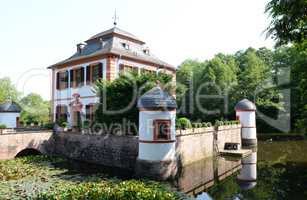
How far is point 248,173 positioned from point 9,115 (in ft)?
69.8

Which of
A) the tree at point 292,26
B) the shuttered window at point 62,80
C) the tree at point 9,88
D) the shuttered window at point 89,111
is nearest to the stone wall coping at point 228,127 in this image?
the shuttered window at point 89,111

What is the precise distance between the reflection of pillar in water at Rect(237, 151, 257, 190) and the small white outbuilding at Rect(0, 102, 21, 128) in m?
20.1

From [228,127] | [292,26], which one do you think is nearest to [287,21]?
[292,26]

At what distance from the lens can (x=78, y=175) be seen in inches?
595

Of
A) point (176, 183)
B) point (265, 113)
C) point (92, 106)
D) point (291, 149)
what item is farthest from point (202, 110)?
point (176, 183)

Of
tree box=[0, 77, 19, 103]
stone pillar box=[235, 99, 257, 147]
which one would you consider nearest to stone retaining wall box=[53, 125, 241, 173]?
stone pillar box=[235, 99, 257, 147]

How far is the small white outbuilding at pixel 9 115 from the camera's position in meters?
27.3

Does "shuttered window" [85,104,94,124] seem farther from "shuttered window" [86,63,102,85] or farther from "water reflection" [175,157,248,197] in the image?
"water reflection" [175,157,248,197]

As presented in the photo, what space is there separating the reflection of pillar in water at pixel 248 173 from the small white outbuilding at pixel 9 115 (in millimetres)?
20144

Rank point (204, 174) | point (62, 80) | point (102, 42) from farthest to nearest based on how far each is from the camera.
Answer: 1. point (62, 80)
2. point (102, 42)
3. point (204, 174)

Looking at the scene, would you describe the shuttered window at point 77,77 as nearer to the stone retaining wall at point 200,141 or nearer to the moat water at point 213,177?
the moat water at point 213,177

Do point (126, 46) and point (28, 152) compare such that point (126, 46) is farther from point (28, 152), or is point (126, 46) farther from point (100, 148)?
point (28, 152)

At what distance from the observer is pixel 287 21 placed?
9.27 meters

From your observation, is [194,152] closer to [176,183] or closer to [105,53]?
[176,183]
